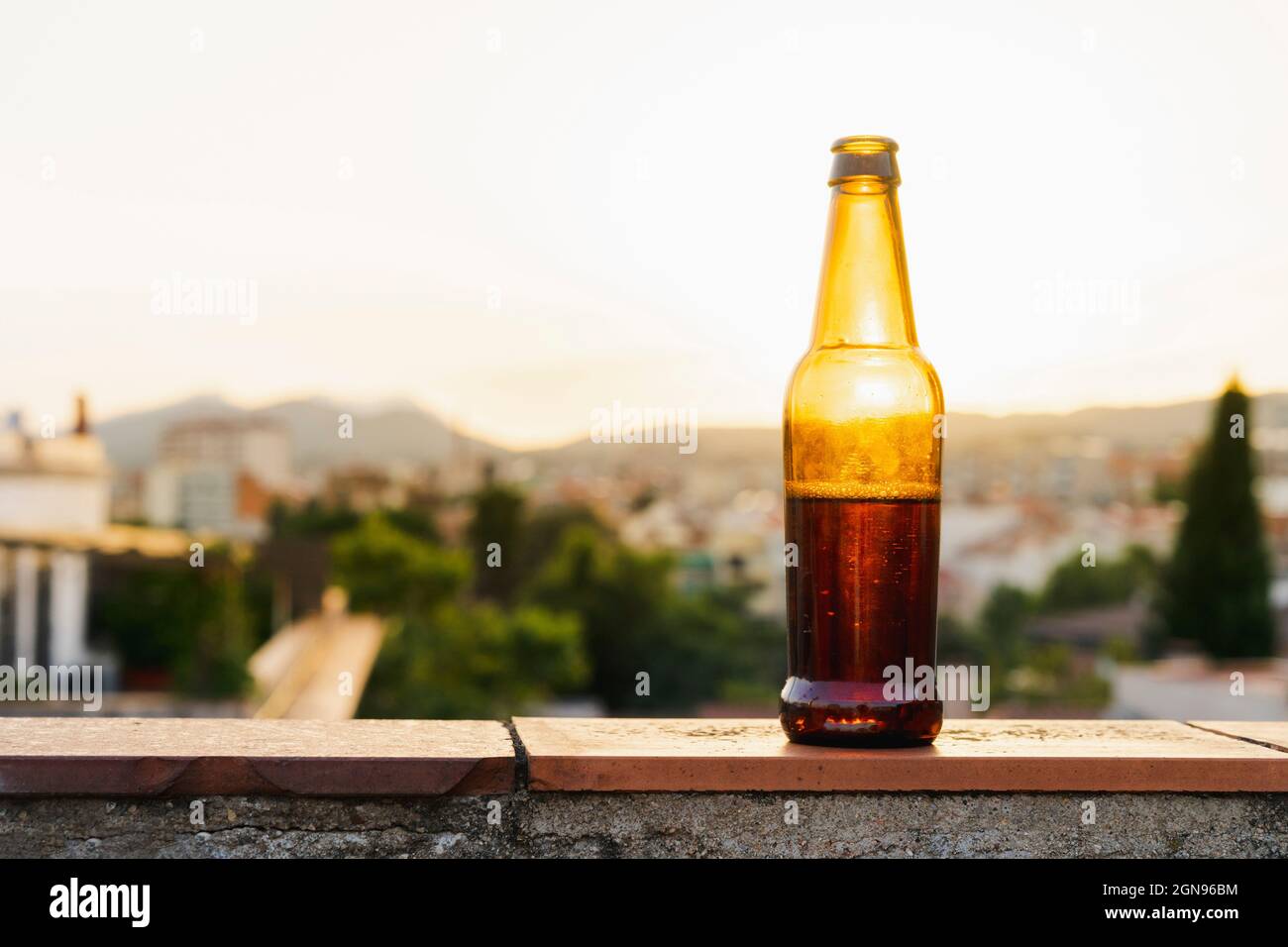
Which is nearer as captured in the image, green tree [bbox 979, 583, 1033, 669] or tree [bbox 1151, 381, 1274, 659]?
tree [bbox 1151, 381, 1274, 659]

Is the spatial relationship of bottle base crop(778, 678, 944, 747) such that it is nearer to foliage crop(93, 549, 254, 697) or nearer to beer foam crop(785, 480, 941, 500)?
beer foam crop(785, 480, 941, 500)

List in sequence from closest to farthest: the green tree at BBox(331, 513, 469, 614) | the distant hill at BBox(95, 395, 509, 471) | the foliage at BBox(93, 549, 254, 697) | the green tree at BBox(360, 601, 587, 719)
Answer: the foliage at BBox(93, 549, 254, 697)
the green tree at BBox(360, 601, 587, 719)
the green tree at BBox(331, 513, 469, 614)
the distant hill at BBox(95, 395, 509, 471)

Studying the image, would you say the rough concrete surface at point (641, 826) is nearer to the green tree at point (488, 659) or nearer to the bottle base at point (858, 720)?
the bottle base at point (858, 720)

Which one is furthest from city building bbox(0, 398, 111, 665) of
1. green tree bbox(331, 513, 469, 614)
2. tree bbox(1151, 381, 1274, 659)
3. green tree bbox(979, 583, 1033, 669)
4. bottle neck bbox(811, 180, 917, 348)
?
green tree bbox(979, 583, 1033, 669)

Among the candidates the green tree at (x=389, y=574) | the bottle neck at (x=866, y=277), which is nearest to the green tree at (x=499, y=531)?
the green tree at (x=389, y=574)

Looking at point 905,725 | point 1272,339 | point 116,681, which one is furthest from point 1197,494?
point 905,725
